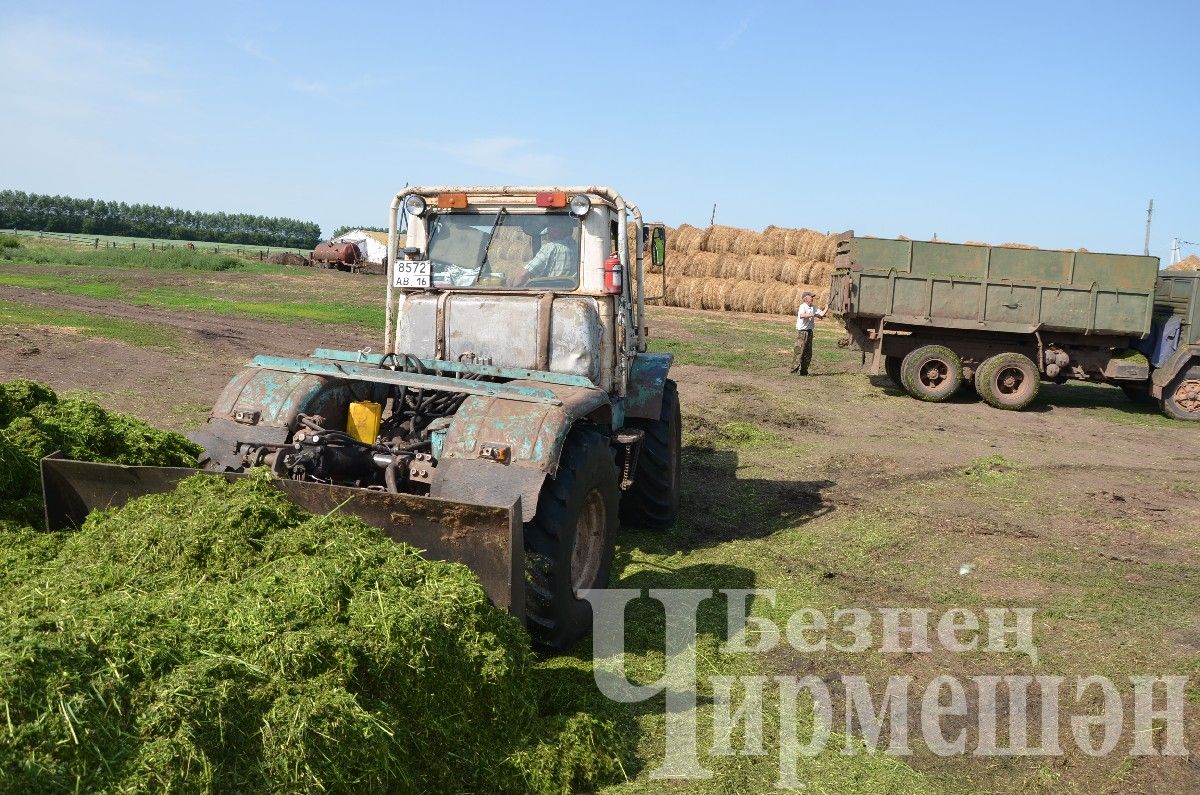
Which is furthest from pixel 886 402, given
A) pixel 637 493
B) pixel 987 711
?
pixel 987 711

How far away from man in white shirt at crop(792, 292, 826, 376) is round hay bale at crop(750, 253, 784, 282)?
12.8 meters

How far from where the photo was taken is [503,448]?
16.0 feet

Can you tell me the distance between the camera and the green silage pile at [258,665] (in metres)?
2.84

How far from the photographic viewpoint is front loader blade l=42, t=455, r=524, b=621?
4242mm

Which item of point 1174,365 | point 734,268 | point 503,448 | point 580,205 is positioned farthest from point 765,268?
point 503,448

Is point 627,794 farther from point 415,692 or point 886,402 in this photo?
point 886,402

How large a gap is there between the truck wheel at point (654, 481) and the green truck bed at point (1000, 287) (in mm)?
9290

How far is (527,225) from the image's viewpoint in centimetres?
686

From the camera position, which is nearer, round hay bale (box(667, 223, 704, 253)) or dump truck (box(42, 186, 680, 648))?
dump truck (box(42, 186, 680, 648))

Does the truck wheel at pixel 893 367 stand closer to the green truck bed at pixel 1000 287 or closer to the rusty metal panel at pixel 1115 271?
the green truck bed at pixel 1000 287

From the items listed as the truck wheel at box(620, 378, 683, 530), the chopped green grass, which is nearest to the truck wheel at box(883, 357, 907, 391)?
the truck wheel at box(620, 378, 683, 530)

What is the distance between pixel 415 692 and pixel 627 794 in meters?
0.95

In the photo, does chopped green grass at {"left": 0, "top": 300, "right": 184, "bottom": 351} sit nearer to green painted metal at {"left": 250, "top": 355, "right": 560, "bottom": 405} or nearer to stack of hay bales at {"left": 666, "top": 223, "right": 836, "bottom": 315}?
green painted metal at {"left": 250, "top": 355, "right": 560, "bottom": 405}

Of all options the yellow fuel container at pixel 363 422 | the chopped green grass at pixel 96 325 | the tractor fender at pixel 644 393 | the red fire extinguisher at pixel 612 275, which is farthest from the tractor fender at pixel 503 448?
the chopped green grass at pixel 96 325
